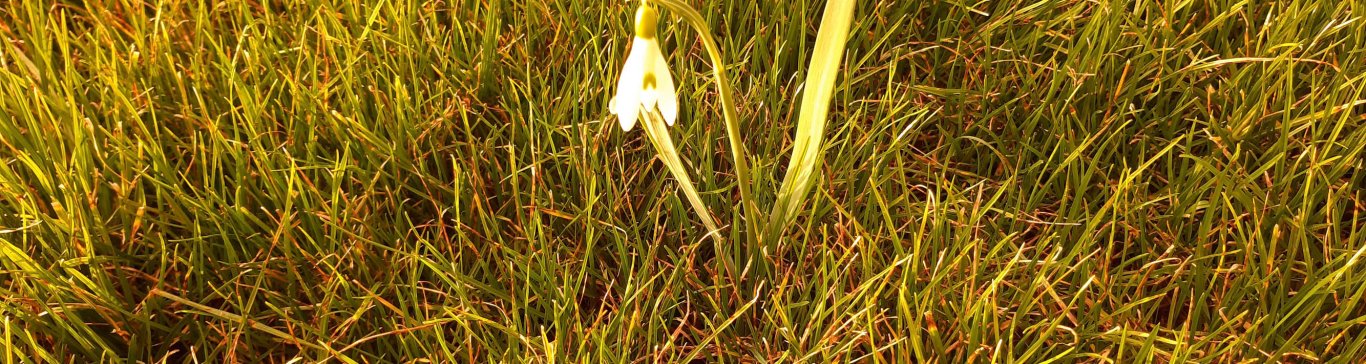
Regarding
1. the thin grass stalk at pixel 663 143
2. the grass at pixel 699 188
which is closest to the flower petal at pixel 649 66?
the thin grass stalk at pixel 663 143

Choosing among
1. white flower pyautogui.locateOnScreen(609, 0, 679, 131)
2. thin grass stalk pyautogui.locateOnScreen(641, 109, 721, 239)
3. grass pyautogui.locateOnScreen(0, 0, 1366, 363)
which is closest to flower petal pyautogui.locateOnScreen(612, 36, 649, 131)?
white flower pyautogui.locateOnScreen(609, 0, 679, 131)

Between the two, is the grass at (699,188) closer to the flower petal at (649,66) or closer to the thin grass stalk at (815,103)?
the thin grass stalk at (815,103)

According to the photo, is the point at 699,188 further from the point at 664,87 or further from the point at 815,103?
the point at 664,87

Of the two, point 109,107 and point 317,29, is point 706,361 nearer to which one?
point 317,29

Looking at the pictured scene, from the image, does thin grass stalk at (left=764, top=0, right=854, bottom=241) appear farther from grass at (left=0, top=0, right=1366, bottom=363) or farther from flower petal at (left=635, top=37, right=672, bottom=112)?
flower petal at (left=635, top=37, right=672, bottom=112)

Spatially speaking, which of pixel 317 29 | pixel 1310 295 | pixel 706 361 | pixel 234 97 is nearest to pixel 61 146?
pixel 234 97

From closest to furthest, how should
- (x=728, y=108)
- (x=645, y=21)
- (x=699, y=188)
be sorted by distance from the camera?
(x=645, y=21) → (x=728, y=108) → (x=699, y=188)

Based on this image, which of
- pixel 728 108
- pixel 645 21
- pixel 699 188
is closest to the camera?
pixel 645 21

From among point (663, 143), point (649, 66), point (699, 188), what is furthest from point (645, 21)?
point (699, 188)
